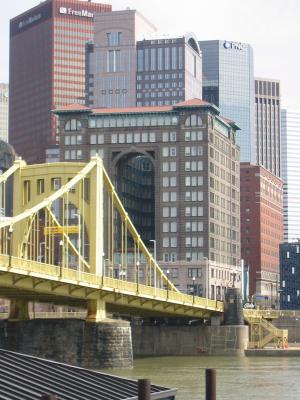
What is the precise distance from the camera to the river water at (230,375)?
7031cm

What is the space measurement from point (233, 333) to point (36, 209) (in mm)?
47739

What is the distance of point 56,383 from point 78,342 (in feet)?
198

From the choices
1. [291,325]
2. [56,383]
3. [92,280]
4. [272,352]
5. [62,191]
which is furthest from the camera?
[291,325]

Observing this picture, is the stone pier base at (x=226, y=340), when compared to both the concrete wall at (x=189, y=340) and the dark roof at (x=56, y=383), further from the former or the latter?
the dark roof at (x=56, y=383)

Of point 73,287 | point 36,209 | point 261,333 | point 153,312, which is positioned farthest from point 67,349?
point 261,333

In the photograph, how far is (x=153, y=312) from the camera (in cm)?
11850

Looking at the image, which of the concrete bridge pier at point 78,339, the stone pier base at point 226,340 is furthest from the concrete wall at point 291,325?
the concrete bridge pier at point 78,339

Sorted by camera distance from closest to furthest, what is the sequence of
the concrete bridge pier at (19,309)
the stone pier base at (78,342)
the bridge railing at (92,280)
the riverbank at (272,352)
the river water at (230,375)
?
the river water at (230,375) < the bridge railing at (92,280) < the stone pier base at (78,342) < the concrete bridge pier at (19,309) < the riverbank at (272,352)

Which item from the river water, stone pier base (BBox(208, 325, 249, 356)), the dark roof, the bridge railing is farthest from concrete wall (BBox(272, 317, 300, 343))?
the dark roof

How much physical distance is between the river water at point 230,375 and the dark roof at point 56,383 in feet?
90.1

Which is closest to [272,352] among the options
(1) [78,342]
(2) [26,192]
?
(1) [78,342]

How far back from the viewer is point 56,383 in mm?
36469

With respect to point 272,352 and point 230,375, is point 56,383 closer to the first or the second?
point 230,375

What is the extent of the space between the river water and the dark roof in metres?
27.5
